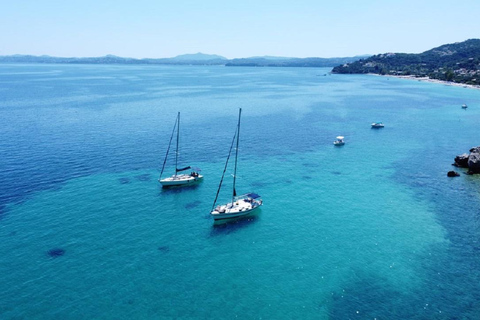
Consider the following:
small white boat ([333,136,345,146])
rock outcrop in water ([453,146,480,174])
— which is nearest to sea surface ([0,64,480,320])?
small white boat ([333,136,345,146])

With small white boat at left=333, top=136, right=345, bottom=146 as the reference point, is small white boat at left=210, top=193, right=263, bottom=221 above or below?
below

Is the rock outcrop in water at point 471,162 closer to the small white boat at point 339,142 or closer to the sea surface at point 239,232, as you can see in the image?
the sea surface at point 239,232

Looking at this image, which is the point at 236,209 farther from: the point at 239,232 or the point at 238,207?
the point at 239,232

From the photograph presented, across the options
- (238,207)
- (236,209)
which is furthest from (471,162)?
(236,209)

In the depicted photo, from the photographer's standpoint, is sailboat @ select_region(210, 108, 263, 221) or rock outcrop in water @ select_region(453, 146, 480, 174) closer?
sailboat @ select_region(210, 108, 263, 221)

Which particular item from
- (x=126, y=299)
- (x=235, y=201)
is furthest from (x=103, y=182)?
(x=126, y=299)

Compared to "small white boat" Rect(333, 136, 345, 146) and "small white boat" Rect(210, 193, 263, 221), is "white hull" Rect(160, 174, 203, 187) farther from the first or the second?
"small white boat" Rect(333, 136, 345, 146)
